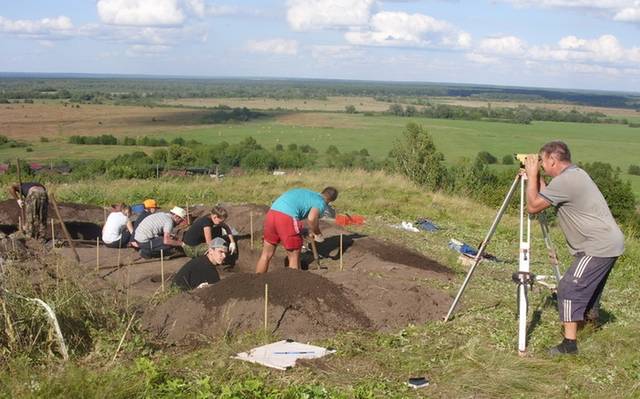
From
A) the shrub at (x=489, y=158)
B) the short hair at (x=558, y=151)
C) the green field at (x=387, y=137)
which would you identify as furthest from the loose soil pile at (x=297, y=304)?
the shrub at (x=489, y=158)

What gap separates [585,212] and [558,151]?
0.54 metres

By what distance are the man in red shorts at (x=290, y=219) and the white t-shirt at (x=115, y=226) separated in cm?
324

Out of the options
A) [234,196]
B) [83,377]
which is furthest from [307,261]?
[234,196]

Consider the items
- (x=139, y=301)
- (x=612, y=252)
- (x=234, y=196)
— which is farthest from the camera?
(x=234, y=196)

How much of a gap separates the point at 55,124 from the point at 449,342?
214 ft

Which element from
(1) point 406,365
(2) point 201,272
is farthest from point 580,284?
(2) point 201,272

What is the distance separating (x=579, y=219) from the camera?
220 inches

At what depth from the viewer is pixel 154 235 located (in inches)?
404

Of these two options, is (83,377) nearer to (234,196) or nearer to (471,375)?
(471,375)

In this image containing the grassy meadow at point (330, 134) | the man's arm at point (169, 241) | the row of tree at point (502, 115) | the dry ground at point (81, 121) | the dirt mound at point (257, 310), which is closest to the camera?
the dirt mound at point (257, 310)

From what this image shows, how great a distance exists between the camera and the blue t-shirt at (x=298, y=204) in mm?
8336

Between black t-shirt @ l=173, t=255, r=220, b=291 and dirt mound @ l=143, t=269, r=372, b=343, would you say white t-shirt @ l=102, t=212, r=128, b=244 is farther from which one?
dirt mound @ l=143, t=269, r=372, b=343

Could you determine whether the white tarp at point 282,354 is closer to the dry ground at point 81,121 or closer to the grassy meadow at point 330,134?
the grassy meadow at point 330,134

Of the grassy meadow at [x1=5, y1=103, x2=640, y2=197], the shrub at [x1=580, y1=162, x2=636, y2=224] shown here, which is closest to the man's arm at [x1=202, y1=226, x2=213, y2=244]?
the shrub at [x1=580, y1=162, x2=636, y2=224]
